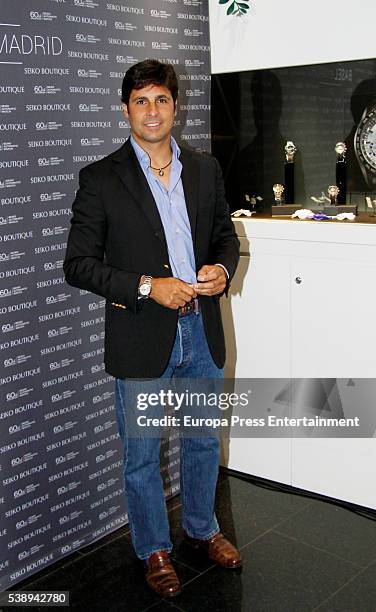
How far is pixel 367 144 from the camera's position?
316 cm

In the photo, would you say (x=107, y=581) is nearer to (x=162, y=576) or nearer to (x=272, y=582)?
(x=162, y=576)

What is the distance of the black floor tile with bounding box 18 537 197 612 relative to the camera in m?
2.47

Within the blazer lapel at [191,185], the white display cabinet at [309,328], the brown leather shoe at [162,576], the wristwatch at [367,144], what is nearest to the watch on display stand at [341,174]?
the wristwatch at [367,144]

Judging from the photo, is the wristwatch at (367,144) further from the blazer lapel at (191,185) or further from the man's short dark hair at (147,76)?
the man's short dark hair at (147,76)

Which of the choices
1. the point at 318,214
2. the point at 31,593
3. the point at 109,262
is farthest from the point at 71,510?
the point at 318,214

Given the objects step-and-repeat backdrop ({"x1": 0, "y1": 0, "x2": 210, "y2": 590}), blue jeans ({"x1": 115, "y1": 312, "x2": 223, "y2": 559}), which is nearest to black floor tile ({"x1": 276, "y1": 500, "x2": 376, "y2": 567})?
blue jeans ({"x1": 115, "y1": 312, "x2": 223, "y2": 559})

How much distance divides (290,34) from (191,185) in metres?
0.99

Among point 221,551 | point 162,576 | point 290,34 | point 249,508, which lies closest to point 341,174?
point 290,34

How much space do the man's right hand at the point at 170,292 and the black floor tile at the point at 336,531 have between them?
1179 mm

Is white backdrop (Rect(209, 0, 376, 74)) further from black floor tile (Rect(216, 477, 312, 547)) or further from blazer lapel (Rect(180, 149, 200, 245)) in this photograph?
black floor tile (Rect(216, 477, 312, 547))

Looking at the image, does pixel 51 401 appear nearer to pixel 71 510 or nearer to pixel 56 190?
pixel 71 510

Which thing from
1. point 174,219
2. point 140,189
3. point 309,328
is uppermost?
point 140,189

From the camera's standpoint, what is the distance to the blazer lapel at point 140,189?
2.35 metres

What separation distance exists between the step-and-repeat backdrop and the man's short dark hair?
13.4 inches
